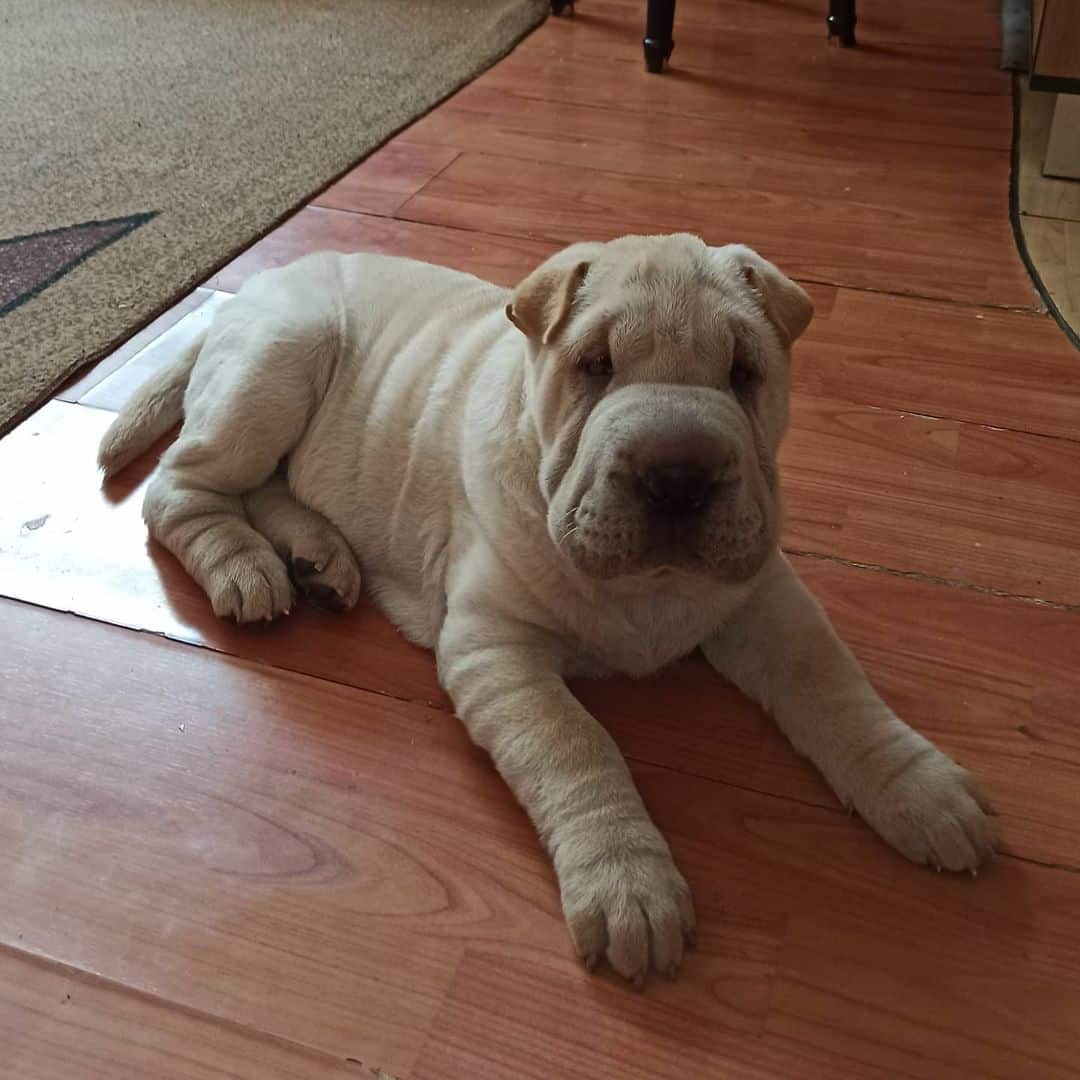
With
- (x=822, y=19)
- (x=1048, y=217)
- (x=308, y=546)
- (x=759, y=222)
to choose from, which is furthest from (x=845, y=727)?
(x=822, y=19)

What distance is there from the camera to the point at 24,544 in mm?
1574

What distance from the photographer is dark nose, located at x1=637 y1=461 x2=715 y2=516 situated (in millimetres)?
1050

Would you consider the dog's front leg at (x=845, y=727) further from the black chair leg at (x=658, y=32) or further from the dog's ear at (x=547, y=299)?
the black chair leg at (x=658, y=32)

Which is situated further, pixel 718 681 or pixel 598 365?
pixel 718 681

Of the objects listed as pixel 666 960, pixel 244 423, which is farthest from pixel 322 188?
pixel 666 960

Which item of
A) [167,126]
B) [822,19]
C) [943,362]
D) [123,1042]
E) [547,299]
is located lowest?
[123,1042]

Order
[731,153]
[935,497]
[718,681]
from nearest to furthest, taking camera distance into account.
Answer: [718,681]
[935,497]
[731,153]

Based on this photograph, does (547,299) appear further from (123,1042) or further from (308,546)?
(123,1042)

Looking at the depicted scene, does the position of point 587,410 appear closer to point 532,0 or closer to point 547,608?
point 547,608

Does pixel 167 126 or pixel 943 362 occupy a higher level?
pixel 167 126

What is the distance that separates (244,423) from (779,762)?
818 mm

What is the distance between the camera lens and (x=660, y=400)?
1073 mm

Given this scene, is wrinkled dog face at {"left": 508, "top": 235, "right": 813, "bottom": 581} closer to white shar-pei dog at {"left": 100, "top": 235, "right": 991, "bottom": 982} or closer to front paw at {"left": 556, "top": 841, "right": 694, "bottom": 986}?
white shar-pei dog at {"left": 100, "top": 235, "right": 991, "bottom": 982}

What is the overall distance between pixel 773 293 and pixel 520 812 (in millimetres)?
612
